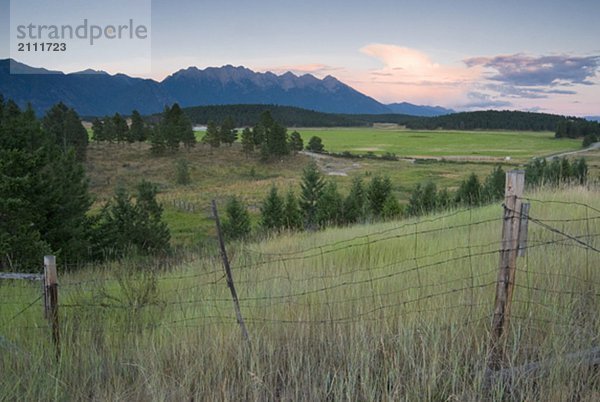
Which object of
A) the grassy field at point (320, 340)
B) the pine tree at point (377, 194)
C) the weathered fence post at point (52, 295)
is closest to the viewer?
the grassy field at point (320, 340)

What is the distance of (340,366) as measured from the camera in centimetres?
343

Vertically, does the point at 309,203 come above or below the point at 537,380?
below

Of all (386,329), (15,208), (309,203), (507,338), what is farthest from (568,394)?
(309,203)

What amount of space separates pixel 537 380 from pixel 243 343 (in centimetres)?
226

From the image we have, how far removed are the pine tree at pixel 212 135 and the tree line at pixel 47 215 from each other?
54538mm

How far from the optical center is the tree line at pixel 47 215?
60.6 ft

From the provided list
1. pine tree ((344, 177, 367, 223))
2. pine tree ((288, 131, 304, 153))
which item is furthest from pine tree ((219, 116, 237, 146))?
pine tree ((344, 177, 367, 223))

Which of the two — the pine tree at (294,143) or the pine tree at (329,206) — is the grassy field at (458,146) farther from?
the pine tree at (329,206)

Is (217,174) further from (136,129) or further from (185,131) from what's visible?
(136,129)

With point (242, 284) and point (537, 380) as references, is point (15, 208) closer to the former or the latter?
point (242, 284)

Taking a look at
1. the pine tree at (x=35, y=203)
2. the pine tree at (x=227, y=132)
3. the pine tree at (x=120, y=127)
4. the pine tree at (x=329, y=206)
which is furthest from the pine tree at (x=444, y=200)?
the pine tree at (x=120, y=127)

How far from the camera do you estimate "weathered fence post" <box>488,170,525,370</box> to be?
11.0 feet

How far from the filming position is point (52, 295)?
152 inches

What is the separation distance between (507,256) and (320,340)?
1663 millimetres
